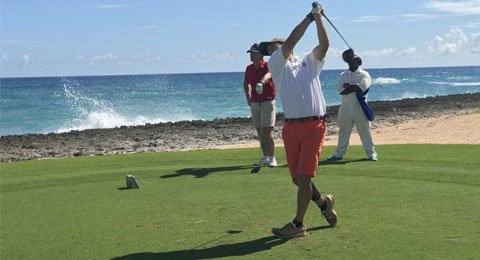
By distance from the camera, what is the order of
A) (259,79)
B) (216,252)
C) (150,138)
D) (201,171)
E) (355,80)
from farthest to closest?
1. (150,138)
2. (355,80)
3. (259,79)
4. (201,171)
5. (216,252)

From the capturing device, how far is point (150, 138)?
22.9 metres

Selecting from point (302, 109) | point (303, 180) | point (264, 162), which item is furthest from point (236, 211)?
point (264, 162)

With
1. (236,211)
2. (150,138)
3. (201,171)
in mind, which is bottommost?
(150,138)

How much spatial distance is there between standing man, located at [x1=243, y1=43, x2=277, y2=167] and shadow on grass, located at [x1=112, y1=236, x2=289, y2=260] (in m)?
4.91

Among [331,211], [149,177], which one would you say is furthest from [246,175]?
[331,211]

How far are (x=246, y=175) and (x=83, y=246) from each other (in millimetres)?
4044

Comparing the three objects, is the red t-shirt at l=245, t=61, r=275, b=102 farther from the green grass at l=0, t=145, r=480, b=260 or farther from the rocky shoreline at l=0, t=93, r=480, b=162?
the rocky shoreline at l=0, t=93, r=480, b=162

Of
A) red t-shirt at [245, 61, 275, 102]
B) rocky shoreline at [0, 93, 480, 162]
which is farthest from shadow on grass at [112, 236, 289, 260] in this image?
rocky shoreline at [0, 93, 480, 162]

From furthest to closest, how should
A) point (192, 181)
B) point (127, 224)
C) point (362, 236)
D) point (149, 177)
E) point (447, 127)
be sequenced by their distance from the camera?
1. point (447, 127)
2. point (149, 177)
3. point (192, 181)
4. point (127, 224)
5. point (362, 236)

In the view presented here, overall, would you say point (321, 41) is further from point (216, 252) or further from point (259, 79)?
point (259, 79)

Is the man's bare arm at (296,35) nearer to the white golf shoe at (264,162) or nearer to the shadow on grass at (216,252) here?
the shadow on grass at (216,252)

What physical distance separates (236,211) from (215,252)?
149 cm

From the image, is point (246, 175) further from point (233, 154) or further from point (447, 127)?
point (447, 127)

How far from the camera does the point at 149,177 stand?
31.4 feet
